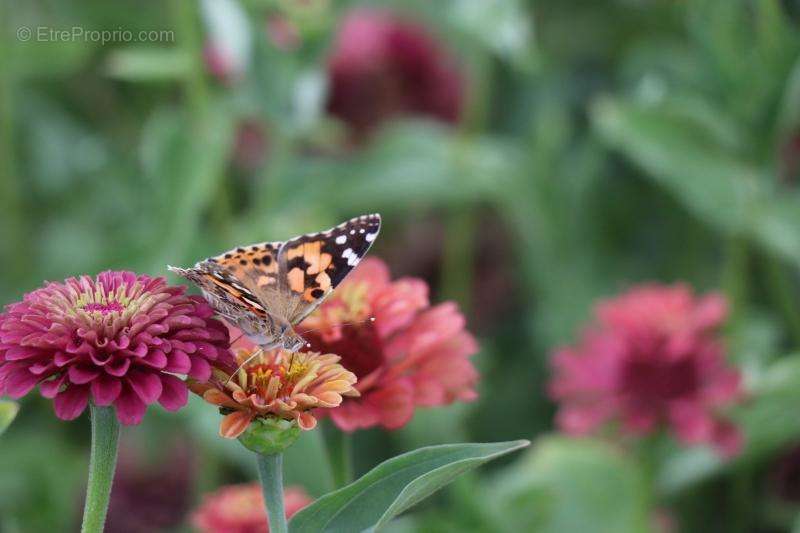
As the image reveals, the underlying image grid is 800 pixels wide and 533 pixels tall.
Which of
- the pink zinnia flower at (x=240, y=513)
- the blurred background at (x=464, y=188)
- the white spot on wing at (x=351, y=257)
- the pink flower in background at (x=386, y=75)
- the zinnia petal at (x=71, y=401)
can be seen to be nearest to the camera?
the zinnia petal at (x=71, y=401)

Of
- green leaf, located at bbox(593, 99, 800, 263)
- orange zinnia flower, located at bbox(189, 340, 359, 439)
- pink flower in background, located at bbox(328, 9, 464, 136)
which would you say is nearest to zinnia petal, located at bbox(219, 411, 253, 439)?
orange zinnia flower, located at bbox(189, 340, 359, 439)

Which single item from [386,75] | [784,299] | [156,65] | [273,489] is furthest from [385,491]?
[386,75]

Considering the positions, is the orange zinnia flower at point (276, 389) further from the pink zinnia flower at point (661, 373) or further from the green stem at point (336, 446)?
the pink zinnia flower at point (661, 373)

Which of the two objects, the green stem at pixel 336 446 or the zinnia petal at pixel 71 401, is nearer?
the zinnia petal at pixel 71 401

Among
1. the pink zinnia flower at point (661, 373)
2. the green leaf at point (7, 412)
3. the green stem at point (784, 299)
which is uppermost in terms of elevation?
the green stem at point (784, 299)

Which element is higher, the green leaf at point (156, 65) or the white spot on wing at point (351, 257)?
the green leaf at point (156, 65)

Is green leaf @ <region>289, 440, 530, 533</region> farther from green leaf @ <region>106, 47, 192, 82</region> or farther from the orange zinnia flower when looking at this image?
green leaf @ <region>106, 47, 192, 82</region>

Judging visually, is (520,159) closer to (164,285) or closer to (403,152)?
(403,152)

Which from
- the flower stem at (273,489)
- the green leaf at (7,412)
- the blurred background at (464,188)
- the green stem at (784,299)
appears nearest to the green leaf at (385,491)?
the flower stem at (273,489)
